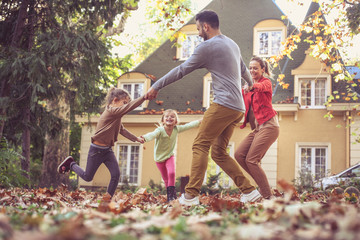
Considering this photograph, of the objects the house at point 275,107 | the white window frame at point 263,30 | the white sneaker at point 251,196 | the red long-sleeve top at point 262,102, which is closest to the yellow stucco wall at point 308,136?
the house at point 275,107

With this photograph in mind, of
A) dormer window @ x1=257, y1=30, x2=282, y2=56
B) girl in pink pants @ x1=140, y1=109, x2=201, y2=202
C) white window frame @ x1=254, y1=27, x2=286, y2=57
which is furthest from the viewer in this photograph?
dormer window @ x1=257, y1=30, x2=282, y2=56

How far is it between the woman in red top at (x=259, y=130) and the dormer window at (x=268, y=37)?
44.8 ft

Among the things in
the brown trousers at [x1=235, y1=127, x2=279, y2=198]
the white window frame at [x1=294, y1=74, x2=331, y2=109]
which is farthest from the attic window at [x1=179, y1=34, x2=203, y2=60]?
the brown trousers at [x1=235, y1=127, x2=279, y2=198]

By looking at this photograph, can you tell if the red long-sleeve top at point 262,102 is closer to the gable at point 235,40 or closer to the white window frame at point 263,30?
the gable at point 235,40

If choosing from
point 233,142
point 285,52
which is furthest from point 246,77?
point 233,142

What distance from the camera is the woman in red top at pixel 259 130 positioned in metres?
5.09

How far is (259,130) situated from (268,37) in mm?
14574

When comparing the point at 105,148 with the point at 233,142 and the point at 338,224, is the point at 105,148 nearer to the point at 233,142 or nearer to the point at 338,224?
the point at 338,224

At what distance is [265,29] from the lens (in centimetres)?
1891

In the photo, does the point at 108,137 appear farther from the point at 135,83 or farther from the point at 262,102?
the point at 135,83

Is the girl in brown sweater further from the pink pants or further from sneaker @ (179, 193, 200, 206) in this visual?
sneaker @ (179, 193, 200, 206)

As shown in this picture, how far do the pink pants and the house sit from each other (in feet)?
28.1

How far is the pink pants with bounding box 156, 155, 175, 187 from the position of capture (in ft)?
21.6

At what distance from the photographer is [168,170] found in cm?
679
